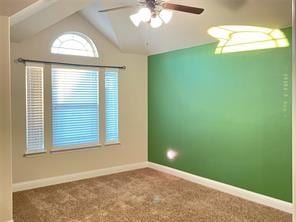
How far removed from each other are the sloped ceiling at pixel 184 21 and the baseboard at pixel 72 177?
89.5 inches

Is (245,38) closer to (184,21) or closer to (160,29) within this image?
(184,21)

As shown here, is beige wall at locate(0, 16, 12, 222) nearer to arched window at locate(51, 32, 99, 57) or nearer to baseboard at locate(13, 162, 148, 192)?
baseboard at locate(13, 162, 148, 192)

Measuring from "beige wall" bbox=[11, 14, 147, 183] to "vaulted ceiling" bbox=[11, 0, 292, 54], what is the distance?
201mm

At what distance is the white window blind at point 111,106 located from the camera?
199 inches

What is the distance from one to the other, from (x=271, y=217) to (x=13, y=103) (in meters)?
3.86

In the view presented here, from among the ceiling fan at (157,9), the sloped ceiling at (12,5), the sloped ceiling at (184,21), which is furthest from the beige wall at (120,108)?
the ceiling fan at (157,9)

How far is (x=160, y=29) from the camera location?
14.7ft

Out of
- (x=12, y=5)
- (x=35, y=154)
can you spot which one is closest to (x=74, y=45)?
(x=35, y=154)

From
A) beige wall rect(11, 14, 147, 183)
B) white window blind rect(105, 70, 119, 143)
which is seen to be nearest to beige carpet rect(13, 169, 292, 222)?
beige wall rect(11, 14, 147, 183)

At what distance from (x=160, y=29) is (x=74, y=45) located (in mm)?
1514

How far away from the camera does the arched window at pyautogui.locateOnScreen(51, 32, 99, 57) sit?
454 cm

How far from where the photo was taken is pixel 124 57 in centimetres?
522

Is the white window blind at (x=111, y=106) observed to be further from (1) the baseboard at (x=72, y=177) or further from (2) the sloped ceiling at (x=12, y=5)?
(2) the sloped ceiling at (x=12, y=5)

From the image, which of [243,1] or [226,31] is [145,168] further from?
[243,1]
